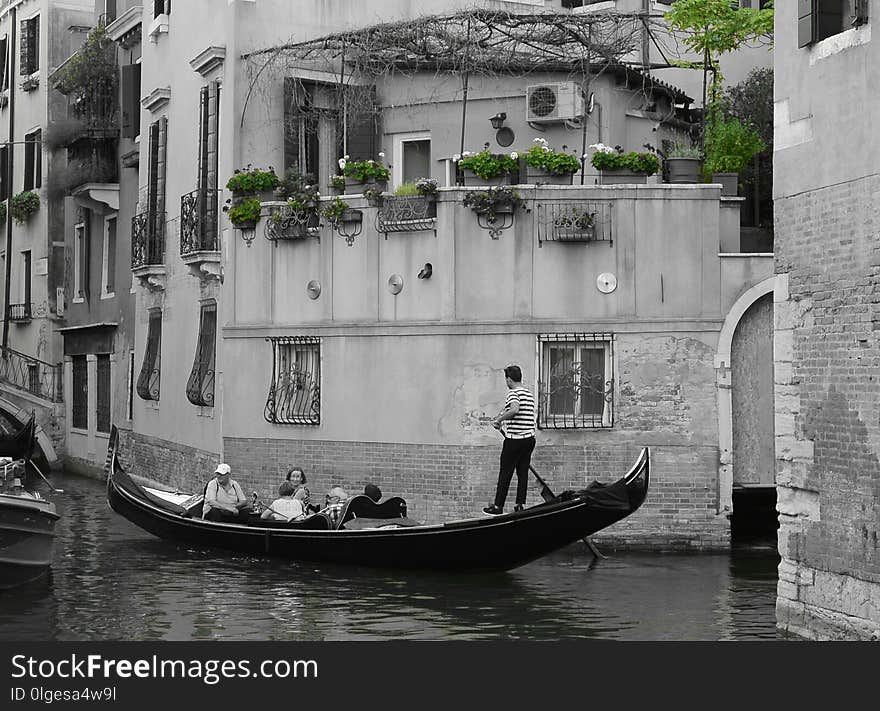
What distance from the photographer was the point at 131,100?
21.4 m

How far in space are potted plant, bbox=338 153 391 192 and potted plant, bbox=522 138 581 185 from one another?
5.04 ft

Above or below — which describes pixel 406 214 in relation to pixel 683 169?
below

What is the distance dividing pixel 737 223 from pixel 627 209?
3.82 feet

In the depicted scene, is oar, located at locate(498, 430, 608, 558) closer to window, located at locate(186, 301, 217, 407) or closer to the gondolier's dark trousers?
the gondolier's dark trousers

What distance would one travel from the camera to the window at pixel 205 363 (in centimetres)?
1755

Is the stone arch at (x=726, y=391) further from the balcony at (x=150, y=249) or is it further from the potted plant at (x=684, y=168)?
the balcony at (x=150, y=249)

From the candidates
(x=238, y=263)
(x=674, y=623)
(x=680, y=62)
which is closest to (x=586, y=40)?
(x=680, y=62)

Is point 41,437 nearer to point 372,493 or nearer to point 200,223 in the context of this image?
point 200,223

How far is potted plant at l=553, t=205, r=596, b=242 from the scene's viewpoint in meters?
14.3

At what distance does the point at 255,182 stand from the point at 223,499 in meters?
3.59

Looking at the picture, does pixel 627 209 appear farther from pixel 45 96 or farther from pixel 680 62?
pixel 45 96

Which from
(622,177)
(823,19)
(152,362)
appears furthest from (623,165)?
(152,362)

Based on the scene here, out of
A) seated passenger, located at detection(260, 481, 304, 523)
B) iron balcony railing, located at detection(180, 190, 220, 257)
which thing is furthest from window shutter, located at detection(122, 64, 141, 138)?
seated passenger, located at detection(260, 481, 304, 523)

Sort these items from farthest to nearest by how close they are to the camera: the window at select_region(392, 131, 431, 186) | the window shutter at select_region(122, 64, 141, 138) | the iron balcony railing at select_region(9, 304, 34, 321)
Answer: the iron balcony railing at select_region(9, 304, 34, 321) < the window shutter at select_region(122, 64, 141, 138) < the window at select_region(392, 131, 431, 186)
